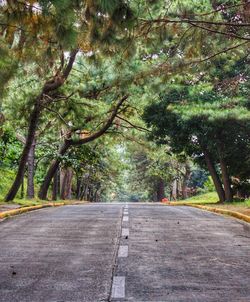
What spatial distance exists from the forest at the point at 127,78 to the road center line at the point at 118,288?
3555 millimetres

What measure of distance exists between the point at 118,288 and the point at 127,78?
29.9ft

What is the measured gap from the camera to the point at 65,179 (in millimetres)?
38406

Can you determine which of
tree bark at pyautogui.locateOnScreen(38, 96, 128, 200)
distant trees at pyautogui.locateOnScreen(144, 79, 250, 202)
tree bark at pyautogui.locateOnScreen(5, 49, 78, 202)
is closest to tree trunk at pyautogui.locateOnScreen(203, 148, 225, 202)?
distant trees at pyautogui.locateOnScreen(144, 79, 250, 202)

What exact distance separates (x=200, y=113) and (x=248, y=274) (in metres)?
12.6

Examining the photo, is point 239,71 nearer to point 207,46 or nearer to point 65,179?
point 207,46

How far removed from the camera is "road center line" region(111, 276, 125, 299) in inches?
205

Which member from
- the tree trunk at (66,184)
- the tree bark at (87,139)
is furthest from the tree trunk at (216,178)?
the tree trunk at (66,184)

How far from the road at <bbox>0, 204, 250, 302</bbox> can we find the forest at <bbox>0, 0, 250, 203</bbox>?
137 inches

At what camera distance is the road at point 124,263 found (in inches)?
211

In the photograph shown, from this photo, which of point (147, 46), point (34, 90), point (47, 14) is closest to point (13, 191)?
point (34, 90)

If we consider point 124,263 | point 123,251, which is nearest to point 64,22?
point 123,251

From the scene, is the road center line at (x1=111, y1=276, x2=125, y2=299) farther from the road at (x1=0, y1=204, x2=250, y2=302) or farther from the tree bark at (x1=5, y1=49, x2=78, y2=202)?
the tree bark at (x1=5, y1=49, x2=78, y2=202)

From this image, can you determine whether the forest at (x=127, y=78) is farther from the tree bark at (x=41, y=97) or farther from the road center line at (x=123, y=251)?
the road center line at (x=123, y=251)

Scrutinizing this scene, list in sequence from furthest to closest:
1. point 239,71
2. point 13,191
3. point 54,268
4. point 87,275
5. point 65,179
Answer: point 65,179
point 239,71
point 13,191
point 54,268
point 87,275
